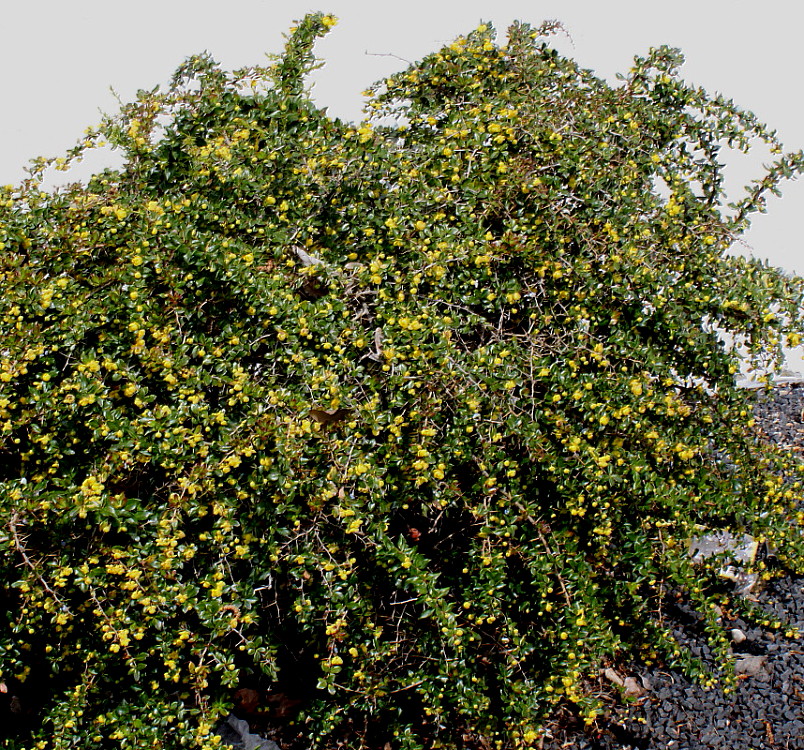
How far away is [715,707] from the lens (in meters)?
4.24

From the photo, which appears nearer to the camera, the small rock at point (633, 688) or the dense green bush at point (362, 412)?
the dense green bush at point (362, 412)

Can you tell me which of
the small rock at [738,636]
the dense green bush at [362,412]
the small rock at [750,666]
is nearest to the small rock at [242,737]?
the dense green bush at [362,412]

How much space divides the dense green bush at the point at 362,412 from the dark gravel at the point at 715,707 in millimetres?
302

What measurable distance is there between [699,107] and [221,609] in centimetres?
355

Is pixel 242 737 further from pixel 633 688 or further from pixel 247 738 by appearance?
pixel 633 688

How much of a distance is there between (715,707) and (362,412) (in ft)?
7.61

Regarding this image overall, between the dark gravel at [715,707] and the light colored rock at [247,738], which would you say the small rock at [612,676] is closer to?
the dark gravel at [715,707]

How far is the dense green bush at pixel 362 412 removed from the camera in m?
3.53

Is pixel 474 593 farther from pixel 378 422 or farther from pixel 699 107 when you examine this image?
pixel 699 107

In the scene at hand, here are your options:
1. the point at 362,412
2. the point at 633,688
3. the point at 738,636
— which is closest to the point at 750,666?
the point at 738,636

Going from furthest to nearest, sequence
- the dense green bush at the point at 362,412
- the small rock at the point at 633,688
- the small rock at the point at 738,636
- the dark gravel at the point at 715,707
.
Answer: the small rock at the point at 738,636, the small rock at the point at 633,688, the dark gravel at the point at 715,707, the dense green bush at the point at 362,412

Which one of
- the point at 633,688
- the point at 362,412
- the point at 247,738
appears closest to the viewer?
the point at 362,412

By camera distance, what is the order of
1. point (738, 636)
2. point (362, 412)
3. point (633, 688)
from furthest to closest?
point (738, 636) < point (633, 688) < point (362, 412)

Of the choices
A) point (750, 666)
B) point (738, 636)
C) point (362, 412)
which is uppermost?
point (362, 412)
